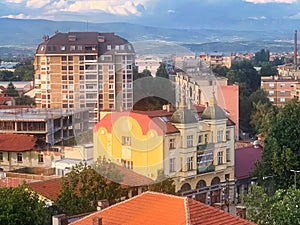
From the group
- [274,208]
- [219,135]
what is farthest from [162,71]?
[274,208]

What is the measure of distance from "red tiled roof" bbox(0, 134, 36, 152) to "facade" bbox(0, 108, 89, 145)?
1.47m

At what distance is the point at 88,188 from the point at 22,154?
10935 millimetres

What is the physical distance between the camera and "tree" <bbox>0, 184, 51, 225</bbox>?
47.4 feet

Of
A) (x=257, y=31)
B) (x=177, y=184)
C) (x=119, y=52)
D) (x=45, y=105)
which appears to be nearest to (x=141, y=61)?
(x=177, y=184)

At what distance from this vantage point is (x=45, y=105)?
52.2 meters

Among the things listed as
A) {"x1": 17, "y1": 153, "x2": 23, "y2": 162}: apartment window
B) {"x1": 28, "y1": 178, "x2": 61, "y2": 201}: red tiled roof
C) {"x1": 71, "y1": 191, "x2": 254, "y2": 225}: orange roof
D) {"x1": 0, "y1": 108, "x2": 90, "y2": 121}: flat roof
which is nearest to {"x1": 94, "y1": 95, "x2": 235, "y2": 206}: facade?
{"x1": 28, "y1": 178, "x2": 61, "y2": 201}: red tiled roof

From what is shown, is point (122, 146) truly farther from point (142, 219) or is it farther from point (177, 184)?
point (142, 219)

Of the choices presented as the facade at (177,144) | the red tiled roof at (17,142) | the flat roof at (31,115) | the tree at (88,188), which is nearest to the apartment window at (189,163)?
the facade at (177,144)

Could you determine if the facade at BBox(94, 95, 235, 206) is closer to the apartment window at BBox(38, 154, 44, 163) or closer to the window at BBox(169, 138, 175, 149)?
the window at BBox(169, 138, 175, 149)

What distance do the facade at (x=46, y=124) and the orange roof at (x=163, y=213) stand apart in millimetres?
19602

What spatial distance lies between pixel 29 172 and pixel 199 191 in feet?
22.7

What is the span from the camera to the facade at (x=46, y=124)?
108 ft

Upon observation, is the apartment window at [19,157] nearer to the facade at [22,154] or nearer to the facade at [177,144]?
the facade at [22,154]

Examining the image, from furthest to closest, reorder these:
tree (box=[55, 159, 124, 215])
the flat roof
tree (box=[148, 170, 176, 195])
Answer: the flat roof
tree (box=[148, 170, 176, 195])
tree (box=[55, 159, 124, 215])
